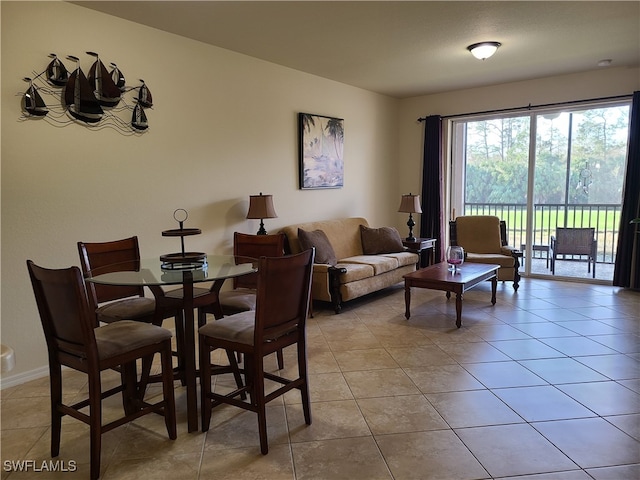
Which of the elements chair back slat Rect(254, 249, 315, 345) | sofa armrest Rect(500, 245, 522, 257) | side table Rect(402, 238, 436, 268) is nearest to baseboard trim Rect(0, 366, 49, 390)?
chair back slat Rect(254, 249, 315, 345)

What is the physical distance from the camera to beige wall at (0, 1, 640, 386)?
2.89 metres

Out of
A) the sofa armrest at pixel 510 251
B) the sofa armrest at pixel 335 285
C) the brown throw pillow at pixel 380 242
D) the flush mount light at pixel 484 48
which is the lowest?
the sofa armrest at pixel 335 285

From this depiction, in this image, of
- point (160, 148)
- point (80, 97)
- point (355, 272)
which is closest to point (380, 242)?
point (355, 272)

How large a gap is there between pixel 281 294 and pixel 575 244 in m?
5.22

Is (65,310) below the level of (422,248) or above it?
above

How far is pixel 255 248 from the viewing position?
3.39m

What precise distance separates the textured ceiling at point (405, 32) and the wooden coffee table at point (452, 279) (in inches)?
86.8

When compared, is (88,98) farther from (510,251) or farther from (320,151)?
(510,251)

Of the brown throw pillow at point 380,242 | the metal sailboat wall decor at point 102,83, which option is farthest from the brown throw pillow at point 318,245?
the metal sailboat wall decor at point 102,83

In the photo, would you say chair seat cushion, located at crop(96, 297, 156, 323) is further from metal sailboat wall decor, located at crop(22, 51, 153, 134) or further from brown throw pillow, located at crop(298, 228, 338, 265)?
brown throw pillow, located at crop(298, 228, 338, 265)

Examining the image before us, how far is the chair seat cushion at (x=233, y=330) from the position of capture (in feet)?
7.09

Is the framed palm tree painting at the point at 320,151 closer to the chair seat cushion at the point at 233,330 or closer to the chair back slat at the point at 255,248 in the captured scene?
the chair back slat at the point at 255,248

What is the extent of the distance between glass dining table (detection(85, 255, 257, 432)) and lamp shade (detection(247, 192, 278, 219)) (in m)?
1.43

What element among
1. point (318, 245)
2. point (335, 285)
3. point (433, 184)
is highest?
point (433, 184)
